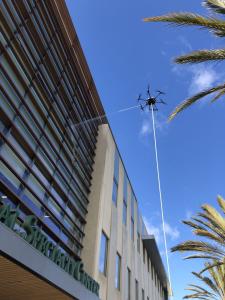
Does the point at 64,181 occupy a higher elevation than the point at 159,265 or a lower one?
lower

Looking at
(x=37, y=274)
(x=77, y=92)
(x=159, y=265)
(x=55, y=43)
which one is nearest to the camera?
(x=37, y=274)

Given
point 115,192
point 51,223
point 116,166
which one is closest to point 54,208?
point 51,223

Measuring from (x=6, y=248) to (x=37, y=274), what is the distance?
148 centimetres

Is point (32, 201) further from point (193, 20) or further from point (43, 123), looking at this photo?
point (193, 20)

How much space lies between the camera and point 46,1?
14398 millimetres

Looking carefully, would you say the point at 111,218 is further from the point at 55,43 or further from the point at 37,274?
the point at 37,274

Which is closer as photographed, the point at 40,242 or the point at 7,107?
the point at 40,242

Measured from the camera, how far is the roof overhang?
3158cm

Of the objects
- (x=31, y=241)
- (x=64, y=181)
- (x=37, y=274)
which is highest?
(x=64, y=181)

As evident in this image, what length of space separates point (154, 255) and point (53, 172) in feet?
84.3

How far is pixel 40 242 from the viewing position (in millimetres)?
8289

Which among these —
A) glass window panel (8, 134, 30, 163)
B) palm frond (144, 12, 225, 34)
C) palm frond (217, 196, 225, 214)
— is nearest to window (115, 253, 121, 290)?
palm frond (217, 196, 225, 214)

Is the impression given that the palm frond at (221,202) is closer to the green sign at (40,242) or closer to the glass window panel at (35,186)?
the green sign at (40,242)

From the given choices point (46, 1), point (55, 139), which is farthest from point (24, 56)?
point (46, 1)
